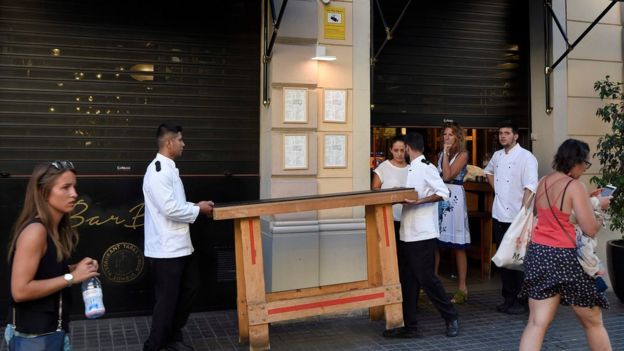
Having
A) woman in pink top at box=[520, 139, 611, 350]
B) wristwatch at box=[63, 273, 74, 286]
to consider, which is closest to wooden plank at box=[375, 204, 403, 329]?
woman in pink top at box=[520, 139, 611, 350]

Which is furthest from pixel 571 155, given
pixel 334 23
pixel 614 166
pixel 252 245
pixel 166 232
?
pixel 614 166

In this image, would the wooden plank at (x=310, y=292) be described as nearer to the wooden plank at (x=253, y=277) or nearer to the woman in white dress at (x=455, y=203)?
the wooden plank at (x=253, y=277)

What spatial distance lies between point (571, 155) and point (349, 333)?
2.77 meters

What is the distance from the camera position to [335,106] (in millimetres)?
6328

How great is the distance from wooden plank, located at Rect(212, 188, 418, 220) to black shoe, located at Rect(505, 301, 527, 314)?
2107 mm

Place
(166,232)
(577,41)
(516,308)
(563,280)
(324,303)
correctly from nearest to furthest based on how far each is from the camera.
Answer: (563,280)
(166,232)
(324,303)
(516,308)
(577,41)

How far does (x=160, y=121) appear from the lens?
6.26 meters

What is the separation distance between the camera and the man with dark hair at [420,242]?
17.7ft

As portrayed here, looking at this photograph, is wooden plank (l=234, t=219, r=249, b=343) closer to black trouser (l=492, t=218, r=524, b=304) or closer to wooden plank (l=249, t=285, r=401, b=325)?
wooden plank (l=249, t=285, r=401, b=325)

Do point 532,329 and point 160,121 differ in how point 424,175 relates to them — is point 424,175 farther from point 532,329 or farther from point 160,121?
point 160,121

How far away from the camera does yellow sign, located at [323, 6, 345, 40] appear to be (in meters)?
6.32

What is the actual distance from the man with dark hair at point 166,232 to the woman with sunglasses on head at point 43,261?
176 cm

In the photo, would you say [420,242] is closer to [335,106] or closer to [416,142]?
[416,142]

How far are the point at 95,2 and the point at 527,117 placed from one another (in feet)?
18.2
